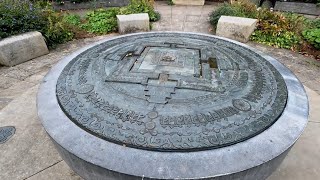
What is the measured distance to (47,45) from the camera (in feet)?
16.1

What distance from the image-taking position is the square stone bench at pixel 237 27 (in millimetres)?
4930

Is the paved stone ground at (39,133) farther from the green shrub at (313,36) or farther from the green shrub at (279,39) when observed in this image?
the green shrub at (313,36)

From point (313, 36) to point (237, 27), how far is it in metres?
1.54

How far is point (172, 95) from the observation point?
2150 mm

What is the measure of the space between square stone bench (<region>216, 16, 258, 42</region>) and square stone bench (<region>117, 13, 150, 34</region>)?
1595 mm

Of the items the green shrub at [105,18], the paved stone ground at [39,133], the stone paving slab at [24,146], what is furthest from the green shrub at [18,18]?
the stone paving slab at [24,146]

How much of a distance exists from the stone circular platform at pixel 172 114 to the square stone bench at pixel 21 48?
2.05m

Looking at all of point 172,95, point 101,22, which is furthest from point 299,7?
point 172,95

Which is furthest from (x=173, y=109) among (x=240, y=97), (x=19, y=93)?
(x=19, y=93)

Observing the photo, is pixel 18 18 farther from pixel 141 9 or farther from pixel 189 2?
pixel 189 2

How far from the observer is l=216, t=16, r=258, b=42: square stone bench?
4930 mm

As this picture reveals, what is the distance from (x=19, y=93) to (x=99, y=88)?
2013 mm

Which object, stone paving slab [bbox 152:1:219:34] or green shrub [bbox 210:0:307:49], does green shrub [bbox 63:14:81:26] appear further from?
green shrub [bbox 210:0:307:49]

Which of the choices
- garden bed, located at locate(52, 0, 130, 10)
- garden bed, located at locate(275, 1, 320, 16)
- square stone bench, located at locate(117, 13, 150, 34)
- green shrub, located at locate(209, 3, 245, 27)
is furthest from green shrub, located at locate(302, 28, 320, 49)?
garden bed, located at locate(52, 0, 130, 10)
